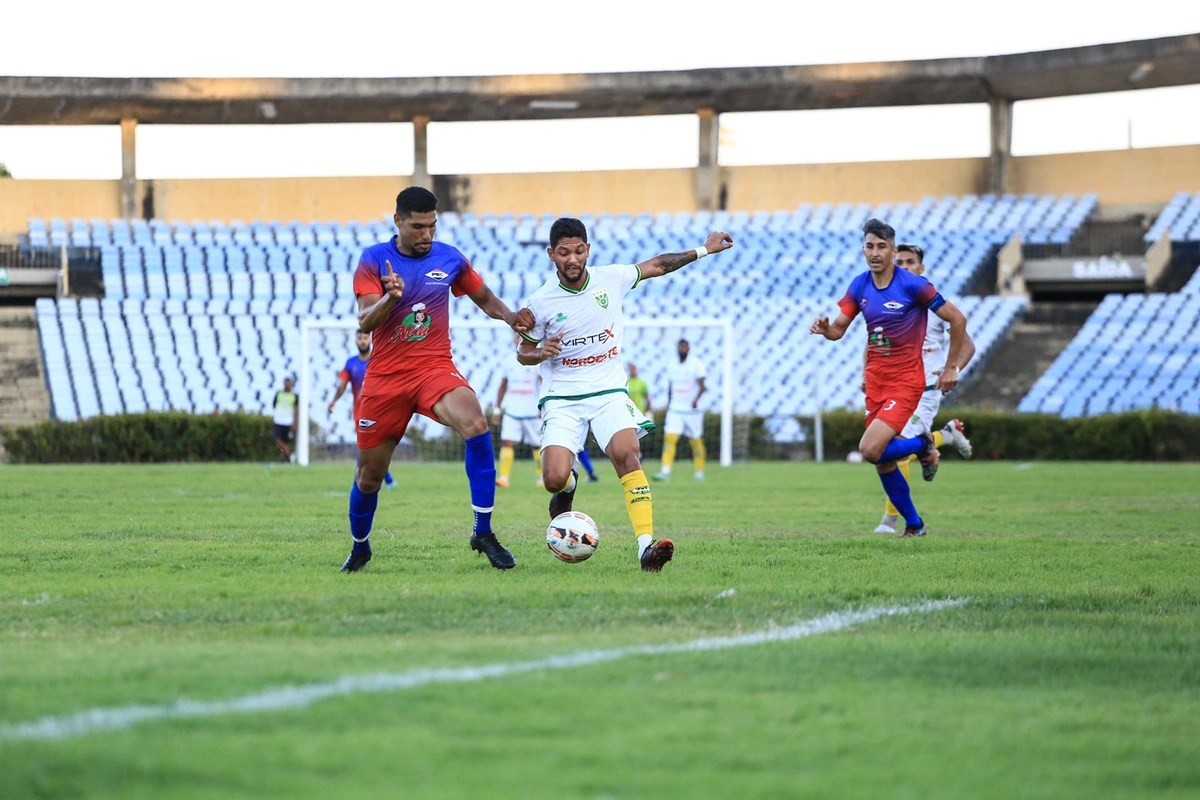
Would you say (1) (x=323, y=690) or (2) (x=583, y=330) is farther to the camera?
(2) (x=583, y=330)

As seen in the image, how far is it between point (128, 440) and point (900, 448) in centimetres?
2148

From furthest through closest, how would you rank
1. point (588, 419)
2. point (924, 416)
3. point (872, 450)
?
1. point (924, 416)
2. point (872, 450)
3. point (588, 419)

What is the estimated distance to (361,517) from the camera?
25.7ft

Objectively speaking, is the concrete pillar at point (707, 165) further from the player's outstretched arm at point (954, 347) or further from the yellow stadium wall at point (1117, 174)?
the player's outstretched arm at point (954, 347)

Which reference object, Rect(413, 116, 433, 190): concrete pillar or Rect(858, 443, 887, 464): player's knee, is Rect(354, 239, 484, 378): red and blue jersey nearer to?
Rect(858, 443, 887, 464): player's knee

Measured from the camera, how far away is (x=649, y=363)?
3447 cm

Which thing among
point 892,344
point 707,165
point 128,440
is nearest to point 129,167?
point 707,165

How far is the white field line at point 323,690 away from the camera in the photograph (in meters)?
3.53

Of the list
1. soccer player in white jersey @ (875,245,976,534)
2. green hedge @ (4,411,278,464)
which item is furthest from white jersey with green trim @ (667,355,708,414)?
green hedge @ (4,411,278,464)

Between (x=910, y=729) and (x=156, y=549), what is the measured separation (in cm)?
632

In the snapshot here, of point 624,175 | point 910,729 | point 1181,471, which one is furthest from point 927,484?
point 624,175

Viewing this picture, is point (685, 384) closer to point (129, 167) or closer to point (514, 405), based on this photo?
point (514, 405)

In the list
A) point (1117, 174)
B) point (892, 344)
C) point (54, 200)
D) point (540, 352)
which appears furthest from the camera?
point (54, 200)

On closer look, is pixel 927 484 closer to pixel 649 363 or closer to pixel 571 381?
pixel 571 381
